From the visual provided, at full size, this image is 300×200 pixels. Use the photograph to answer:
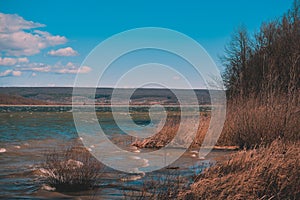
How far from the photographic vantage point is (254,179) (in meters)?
5.91

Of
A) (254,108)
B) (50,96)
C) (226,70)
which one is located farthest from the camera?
(50,96)

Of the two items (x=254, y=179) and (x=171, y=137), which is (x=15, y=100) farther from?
(x=254, y=179)

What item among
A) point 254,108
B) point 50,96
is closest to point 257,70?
point 254,108

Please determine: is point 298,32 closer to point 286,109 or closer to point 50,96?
point 286,109

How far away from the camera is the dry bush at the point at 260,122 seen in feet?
38.0

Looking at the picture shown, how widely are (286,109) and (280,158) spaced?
561cm

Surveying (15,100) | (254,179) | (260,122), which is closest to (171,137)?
→ (260,122)

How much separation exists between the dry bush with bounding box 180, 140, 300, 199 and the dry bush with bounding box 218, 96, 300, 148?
382cm

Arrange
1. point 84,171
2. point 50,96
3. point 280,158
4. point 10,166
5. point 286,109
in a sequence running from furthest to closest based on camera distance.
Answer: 1. point 50,96
2. point 286,109
3. point 10,166
4. point 84,171
5. point 280,158

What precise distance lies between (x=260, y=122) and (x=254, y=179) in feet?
22.2

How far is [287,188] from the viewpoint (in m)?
6.20

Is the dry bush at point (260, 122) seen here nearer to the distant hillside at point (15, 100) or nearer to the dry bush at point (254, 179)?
the dry bush at point (254, 179)

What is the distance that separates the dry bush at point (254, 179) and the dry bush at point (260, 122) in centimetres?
382

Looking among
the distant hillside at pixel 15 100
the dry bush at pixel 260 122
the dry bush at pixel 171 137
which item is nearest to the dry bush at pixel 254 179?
the dry bush at pixel 260 122
